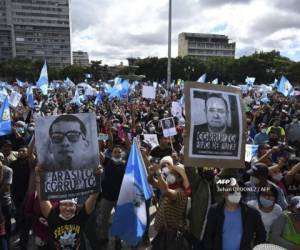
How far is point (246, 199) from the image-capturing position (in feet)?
15.9

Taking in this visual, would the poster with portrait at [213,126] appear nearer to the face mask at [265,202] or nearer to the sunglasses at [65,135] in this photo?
the face mask at [265,202]

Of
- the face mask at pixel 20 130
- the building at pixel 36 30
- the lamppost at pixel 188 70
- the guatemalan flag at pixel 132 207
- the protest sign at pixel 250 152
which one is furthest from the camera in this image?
Answer: the building at pixel 36 30

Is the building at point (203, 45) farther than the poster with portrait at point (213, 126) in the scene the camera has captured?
Yes

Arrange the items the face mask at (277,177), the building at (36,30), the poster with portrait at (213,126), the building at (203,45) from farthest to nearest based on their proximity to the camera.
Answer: the building at (203,45) → the building at (36,30) → the face mask at (277,177) → the poster with portrait at (213,126)

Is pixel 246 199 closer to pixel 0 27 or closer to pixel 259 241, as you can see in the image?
pixel 259 241

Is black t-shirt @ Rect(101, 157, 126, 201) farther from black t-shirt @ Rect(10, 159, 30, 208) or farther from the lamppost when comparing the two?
the lamppost

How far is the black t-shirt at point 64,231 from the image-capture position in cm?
395

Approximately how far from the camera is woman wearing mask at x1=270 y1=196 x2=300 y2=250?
3953 millimetres

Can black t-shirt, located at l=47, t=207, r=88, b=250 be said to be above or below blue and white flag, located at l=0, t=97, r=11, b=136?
below

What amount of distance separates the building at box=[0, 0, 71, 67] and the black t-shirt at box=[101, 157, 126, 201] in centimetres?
13570

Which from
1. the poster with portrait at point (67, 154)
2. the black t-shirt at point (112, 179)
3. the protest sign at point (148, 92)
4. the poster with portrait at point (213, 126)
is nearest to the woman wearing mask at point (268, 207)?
the poster with portrait at point (213, 126)

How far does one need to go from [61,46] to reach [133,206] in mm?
142416

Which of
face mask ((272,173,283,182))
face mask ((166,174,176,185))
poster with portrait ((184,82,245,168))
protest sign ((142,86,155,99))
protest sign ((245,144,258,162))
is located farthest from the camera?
protest sign ((142,86,155,99))

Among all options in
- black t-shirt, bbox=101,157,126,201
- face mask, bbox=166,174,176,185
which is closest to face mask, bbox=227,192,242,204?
face mask, bbox=166,174,176,185
